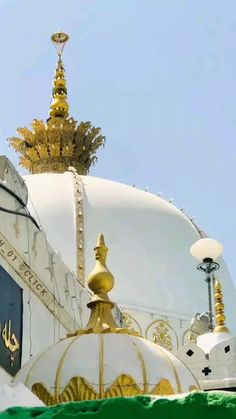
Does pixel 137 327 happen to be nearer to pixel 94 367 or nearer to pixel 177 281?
pixel 177 281

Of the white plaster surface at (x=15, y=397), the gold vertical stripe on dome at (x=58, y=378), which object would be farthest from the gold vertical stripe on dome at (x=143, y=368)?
the white plaster surface at (x=15, y=397)

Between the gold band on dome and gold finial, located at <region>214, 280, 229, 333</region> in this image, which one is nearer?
the gold band on dome

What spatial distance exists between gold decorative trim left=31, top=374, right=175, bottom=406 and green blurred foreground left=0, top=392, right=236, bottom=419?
3.29m

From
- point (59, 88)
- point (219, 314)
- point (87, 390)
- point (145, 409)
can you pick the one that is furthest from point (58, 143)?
point (145, 409)

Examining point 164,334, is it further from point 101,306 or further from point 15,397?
point 15,397

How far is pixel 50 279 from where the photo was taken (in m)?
10.6

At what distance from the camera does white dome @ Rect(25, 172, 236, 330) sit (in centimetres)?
1753

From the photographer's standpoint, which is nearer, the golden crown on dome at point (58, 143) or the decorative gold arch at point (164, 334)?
the decorative gold arch at point (164, 334)

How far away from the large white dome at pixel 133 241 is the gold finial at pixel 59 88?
17.9 ft

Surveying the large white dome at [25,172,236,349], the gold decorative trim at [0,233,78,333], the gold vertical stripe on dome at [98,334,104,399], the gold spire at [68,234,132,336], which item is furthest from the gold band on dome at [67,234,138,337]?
the large white dome at [25,172,236,349]

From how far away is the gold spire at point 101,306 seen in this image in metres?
7.25

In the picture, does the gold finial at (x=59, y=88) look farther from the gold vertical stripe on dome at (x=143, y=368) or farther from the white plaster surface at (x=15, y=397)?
the white plaster surface at (x=15, y=397)

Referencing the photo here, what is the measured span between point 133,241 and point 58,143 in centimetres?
588

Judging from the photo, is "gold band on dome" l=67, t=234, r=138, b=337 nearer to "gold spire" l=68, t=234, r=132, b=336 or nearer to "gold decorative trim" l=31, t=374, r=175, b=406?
"gold spire" l=68, t=234, r=132, b=336
